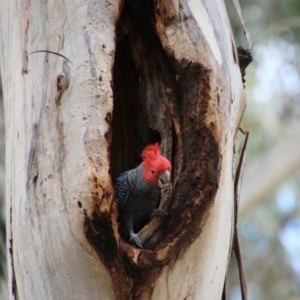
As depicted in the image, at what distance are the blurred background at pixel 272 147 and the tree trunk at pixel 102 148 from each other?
12.4 feet

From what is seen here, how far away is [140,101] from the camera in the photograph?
10.5ft

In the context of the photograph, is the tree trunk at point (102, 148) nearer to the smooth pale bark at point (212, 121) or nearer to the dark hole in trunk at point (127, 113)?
the smooth pale bark at point (212, 121)

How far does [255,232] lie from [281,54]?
9.22 feet

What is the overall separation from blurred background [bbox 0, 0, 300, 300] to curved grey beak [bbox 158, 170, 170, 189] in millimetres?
3473

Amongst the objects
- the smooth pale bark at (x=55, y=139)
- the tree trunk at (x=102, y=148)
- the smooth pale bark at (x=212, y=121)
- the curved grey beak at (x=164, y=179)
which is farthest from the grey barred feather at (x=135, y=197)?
the smooth pale bark at (x=55, y=139)

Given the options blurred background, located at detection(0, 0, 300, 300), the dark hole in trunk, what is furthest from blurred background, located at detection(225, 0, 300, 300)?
the dark hole in trunk

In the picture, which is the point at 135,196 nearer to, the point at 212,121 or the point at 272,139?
the point at 212,121

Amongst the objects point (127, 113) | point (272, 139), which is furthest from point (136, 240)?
point (272, 139)

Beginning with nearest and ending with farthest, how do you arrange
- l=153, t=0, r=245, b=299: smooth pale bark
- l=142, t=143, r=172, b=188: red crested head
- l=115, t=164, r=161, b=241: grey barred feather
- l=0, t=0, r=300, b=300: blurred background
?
1. l=153, t=0, r=245, b=299: smooth pale bark
2. l=142, t=143, r=172, b=188: red crested head
3. l=115, t=164, r=161, b=241: grey barred feather
4. l=0, t=0, r=300, b=300: blurred background

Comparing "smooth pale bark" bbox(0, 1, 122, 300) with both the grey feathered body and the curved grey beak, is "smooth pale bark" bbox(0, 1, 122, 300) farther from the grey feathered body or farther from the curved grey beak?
the grey feathered body

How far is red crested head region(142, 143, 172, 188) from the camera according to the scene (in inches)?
113

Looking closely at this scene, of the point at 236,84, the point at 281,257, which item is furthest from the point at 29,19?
the point at 281,257

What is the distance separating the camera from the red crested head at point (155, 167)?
288 centimetres

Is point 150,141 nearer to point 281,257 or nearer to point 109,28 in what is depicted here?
point 109,28
